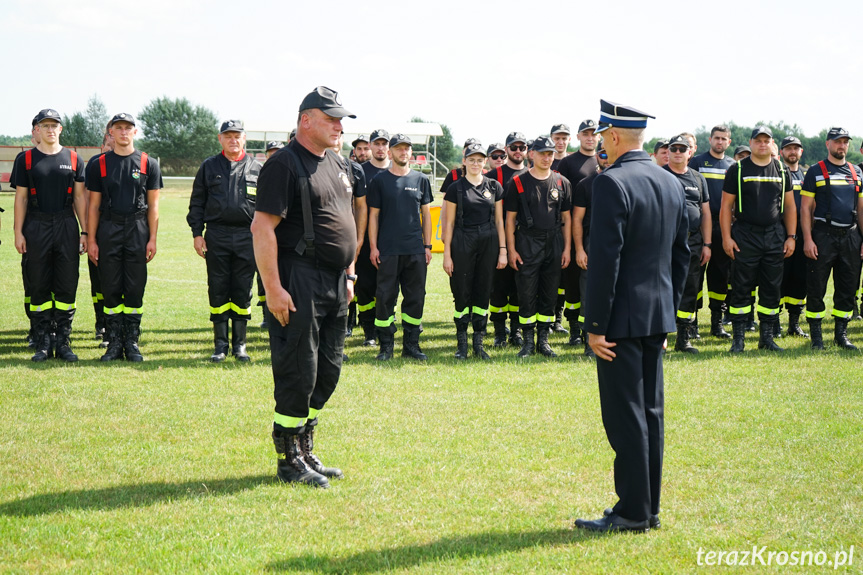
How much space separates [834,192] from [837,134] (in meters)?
0.72

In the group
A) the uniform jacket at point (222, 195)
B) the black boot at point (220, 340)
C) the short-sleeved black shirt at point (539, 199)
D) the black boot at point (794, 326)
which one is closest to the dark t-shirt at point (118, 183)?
the uniform jacket at point (222, 195)

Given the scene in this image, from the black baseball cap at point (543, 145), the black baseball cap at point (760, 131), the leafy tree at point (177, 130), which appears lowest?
the black baseball cap at point (543, 145)

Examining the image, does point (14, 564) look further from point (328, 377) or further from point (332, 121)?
point (332, 121)

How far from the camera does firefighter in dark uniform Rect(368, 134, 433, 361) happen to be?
31.9 feet

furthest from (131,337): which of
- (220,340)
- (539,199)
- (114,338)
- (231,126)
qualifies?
(539,199)

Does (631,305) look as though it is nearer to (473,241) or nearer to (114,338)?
(473,241)

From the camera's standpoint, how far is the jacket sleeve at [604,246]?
439cm

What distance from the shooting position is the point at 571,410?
23.6 feet

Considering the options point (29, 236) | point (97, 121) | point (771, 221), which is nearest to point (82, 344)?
point (29, 236)

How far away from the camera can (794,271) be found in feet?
37.7

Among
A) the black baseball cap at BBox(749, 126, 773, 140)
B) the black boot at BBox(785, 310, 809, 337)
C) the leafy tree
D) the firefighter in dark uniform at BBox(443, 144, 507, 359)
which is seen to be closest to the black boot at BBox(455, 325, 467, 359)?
the firefighter in dark uniform at BBox(443, 144, 507, 359)

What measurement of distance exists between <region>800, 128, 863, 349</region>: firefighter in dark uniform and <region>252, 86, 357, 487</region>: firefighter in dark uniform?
706cm

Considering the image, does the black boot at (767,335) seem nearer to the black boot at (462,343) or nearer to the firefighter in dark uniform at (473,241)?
the firefighter in dark uniform at (473,241)

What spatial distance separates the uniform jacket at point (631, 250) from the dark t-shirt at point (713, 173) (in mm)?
7109
